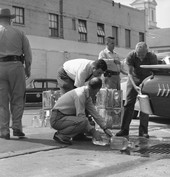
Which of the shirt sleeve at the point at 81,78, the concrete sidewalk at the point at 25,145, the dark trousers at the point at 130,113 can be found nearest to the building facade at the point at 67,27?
the dark trousers at the point at 130,113

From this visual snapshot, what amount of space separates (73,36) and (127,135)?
895 inches

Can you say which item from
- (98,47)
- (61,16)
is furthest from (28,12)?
(98,47)

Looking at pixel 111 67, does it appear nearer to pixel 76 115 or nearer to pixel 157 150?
pixel 76 115

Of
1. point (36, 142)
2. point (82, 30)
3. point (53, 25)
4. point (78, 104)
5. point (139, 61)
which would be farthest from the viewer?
point (82, 30)

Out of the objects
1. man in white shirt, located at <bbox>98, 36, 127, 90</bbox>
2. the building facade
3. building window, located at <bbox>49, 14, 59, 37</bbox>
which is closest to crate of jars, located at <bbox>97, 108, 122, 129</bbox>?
man in white shirt, located at <bbox>98, 36, 127, 90</bbox>

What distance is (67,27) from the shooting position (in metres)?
29.6

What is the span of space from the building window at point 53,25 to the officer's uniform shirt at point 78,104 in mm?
21864

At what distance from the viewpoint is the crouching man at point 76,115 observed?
21.7 feet

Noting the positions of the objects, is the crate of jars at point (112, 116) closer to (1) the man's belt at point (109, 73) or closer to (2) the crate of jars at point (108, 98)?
(2) the crate of jars at point (108, 98)

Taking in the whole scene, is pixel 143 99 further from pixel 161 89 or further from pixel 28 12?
pixel 28 12

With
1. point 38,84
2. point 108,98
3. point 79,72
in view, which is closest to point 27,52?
point 79,72

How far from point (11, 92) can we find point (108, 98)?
9.70 feet

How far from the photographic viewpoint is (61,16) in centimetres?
2920

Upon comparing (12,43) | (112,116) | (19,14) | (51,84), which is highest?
(19,14)
